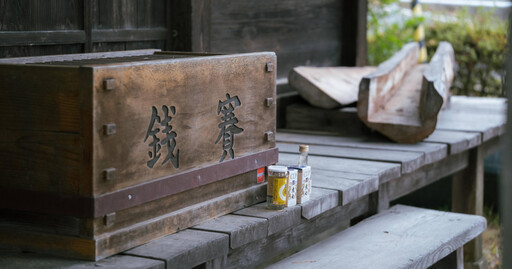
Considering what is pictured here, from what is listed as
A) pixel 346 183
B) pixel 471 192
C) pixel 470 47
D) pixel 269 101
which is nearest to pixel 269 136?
pixel 269 101

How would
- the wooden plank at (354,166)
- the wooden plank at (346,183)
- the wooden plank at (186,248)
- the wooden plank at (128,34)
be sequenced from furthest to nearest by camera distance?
the wooden plank at (354,166) → the wooden plank at (128,34) → the wooden plank at (346,183) → the wooden plank at (186,248)

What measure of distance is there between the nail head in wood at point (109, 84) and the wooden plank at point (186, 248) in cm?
51

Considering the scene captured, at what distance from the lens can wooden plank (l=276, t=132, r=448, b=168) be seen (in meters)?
4.18

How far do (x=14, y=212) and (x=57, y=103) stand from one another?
423 millimetres

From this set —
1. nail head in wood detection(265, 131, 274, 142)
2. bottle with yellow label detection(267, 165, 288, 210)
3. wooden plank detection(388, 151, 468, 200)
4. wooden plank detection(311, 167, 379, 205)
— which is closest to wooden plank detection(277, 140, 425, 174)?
wooden plank detection(388, 151, 468, 200)

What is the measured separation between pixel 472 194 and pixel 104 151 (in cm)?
377

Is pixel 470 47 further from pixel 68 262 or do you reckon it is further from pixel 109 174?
pixel 68 262

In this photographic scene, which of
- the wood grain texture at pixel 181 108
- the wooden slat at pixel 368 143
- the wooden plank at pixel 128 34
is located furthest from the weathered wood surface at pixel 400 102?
the wood grain texture at pixel 181 108

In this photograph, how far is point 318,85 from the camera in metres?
4.84

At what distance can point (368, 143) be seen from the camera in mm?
4410

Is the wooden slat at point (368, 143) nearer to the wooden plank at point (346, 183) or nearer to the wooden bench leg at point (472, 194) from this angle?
the wooden plank at point (346, 183)

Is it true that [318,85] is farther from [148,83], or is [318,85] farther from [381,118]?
[148,83]

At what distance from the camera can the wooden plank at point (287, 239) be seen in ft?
9.39

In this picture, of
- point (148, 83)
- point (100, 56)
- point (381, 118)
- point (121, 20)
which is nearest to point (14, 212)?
point (148, 83)
